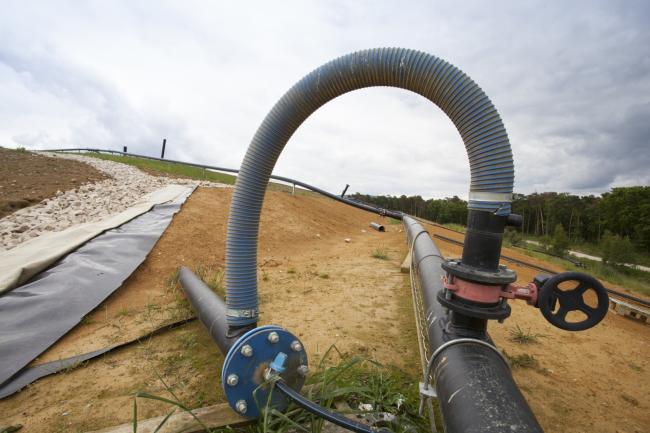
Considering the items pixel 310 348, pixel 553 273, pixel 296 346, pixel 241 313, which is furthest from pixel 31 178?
pixel 553 273

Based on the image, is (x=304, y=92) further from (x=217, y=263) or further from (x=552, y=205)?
(x=552, y=205)

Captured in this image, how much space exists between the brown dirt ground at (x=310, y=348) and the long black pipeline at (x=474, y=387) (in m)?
1.31

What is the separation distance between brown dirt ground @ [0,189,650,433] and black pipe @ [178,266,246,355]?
0.36 metres

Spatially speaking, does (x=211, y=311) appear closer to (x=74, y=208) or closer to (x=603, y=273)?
(x=74, y=208)

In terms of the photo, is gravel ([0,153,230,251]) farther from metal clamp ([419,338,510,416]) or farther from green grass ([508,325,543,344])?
green grass ([508,325,543,344])

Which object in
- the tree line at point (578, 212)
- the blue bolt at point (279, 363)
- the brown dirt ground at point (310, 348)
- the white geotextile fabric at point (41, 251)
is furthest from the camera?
the tree line at point (578, 212)

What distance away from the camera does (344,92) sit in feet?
6.18

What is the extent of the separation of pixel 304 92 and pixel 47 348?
3.39 meters

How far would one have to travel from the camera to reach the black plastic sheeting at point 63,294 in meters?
2.91

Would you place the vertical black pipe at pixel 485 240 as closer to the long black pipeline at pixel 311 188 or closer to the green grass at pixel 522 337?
the green grass at pixel 522 337

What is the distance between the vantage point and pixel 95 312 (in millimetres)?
3725

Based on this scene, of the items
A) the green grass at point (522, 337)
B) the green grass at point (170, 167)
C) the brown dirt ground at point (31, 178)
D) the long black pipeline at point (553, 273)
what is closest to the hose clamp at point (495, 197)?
the green grass at point (522, 337)

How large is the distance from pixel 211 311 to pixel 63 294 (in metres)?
2.48

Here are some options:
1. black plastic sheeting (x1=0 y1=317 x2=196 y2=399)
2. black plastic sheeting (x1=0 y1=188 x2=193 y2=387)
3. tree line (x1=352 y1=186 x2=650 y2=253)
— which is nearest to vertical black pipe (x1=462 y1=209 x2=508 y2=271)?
black plastic sheeting (x1=0 y1=317 x2=196 y2=399)
